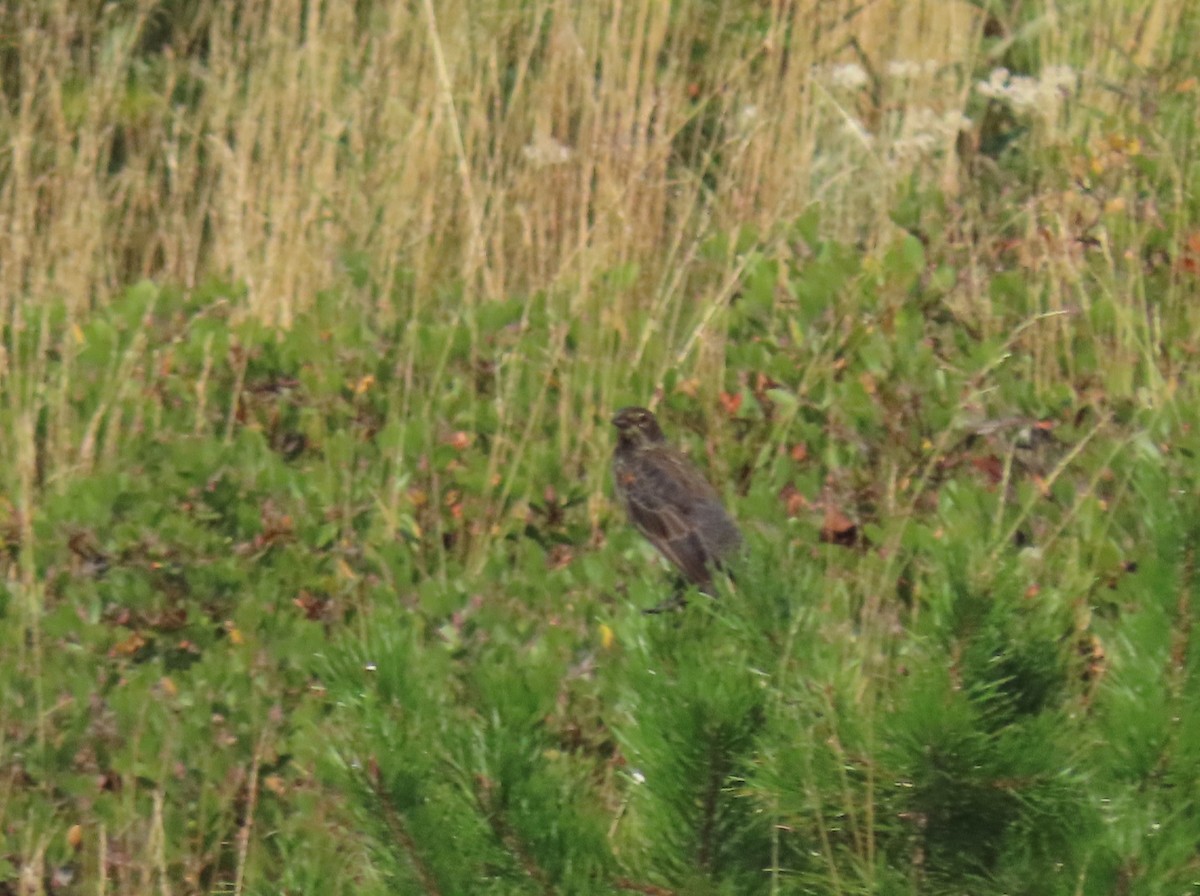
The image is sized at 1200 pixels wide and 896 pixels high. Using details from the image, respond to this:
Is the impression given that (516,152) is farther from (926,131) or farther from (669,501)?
(669,501)

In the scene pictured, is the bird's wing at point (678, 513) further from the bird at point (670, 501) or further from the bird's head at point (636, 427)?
the bird's head at point (636, 427)

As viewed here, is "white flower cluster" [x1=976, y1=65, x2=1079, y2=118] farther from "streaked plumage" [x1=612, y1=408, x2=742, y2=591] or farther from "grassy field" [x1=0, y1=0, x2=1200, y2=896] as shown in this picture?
"streaked plumage" [x1=612, y1=408, x2=742, y2=591]

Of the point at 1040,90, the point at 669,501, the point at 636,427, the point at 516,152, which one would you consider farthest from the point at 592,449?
the point at 1040,90

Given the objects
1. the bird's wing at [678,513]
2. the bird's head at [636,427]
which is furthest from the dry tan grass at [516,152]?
the bird's wing at [678,513]

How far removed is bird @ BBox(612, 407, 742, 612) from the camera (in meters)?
4.54

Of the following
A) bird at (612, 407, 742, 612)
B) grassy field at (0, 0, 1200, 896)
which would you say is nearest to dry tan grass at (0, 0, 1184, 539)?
grassy field at (0, 0, 1200, 896)

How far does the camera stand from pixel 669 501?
461 cm

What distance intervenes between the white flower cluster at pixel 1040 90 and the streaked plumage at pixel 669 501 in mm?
1864

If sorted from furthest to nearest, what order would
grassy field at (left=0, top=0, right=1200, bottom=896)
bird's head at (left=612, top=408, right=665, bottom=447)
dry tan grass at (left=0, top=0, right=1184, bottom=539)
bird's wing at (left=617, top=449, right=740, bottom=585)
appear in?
1. dry tan grass at (left=0, top=0, right=1184, bottom=539)
2. bird's head at (left=612, top=408, right=665, bottom=447)
3. bird's wing at (left=617, top=449, right=740, bottom=585)
4. grassy field at (left=0, top=0, right=1200, bottom=896)

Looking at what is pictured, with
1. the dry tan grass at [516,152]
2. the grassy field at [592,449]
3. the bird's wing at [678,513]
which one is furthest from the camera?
the dry tan grass at [516,152]

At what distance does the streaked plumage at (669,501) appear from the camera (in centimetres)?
454

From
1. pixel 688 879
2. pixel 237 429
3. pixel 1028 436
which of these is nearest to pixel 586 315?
pixel 237 429

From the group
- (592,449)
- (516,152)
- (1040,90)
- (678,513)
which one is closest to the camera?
(678,513)

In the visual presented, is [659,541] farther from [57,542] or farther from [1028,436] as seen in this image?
[57,542]
